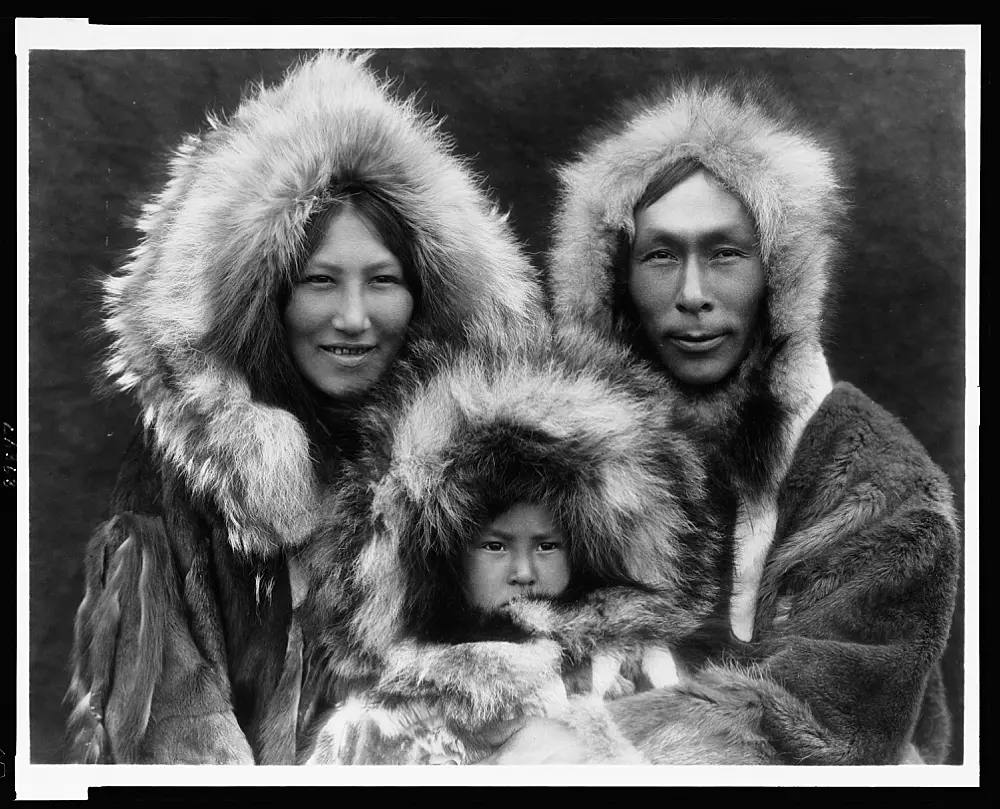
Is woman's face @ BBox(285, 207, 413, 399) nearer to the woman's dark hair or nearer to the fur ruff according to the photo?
the woman's dark hair

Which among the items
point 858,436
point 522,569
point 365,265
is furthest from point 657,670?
point 365,265

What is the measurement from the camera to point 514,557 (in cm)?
216

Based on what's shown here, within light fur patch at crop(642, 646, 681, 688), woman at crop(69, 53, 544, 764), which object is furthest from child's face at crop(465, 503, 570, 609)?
woman at crop(69, 53, 544, 764)

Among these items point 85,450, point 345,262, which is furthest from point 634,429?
point 85,450

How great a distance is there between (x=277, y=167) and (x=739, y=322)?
102cm

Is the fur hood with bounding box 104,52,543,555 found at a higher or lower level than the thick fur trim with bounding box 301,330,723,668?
higher

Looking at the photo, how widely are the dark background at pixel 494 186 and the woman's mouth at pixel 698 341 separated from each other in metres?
0.28

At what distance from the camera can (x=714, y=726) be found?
2127 mm

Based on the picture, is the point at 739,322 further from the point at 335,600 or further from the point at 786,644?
the point at 335,600

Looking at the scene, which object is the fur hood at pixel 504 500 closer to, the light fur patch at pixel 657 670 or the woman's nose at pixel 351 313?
the light fur patch at pixel 657 670

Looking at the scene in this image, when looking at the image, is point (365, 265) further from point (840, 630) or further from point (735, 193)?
point (840, 630)

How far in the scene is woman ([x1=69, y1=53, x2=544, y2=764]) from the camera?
215 cm

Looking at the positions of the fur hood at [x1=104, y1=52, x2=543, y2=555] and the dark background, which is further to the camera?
the dark background

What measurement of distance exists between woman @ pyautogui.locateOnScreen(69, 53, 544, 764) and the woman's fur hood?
146mm
